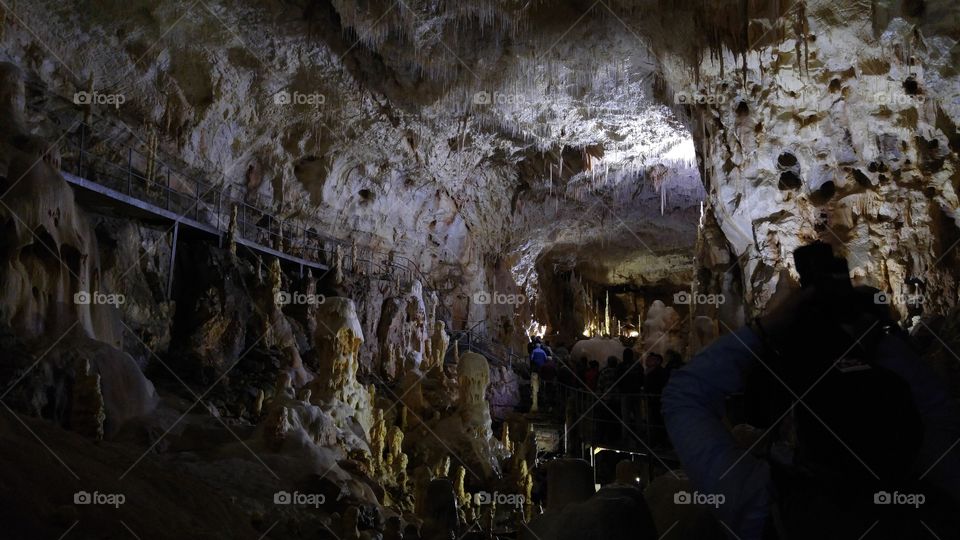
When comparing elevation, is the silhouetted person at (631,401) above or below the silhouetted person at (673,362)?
below

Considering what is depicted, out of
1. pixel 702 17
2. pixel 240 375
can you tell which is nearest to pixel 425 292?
pixel 240 375

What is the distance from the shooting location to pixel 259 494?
Result: 19.5ft

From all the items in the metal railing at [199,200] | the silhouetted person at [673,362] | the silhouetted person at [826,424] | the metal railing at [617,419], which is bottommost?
the metal railing at [617,419]

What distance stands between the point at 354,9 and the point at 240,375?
7.20 metres

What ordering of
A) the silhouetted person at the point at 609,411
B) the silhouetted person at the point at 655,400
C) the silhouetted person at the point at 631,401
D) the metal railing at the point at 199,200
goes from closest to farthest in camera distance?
the silhouetted person at the point at 655,400 < the silhouetted person at the point at 631,401 < the silhouetted person at the point at 609,411 < the metal railing at the point at 199,200

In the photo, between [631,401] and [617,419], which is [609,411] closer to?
[617,419]

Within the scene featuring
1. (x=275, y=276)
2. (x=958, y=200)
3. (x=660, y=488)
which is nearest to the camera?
(x=660, y=488)

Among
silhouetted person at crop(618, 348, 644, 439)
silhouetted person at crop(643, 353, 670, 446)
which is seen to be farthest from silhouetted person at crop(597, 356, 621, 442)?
silhouetted person at crop(643, 353, 670, 446)

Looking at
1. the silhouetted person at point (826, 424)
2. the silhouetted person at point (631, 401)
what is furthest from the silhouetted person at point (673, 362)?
the silhouetted person at point (826, 424)

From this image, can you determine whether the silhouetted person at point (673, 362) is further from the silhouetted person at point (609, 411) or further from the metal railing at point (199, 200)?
the metal railing at point (199, 200)

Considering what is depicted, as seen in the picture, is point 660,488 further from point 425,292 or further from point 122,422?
point 425,292

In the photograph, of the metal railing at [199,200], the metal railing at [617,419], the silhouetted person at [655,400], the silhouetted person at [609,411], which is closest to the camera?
the silhouetted person at [655,400]

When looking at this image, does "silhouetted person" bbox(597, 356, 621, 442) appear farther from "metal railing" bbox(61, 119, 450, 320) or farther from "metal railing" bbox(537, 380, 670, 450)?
"metal railing" bbox(61, 119, 450, 320)

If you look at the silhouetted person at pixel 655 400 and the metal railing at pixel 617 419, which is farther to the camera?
the metal railing at pixel 617 419
